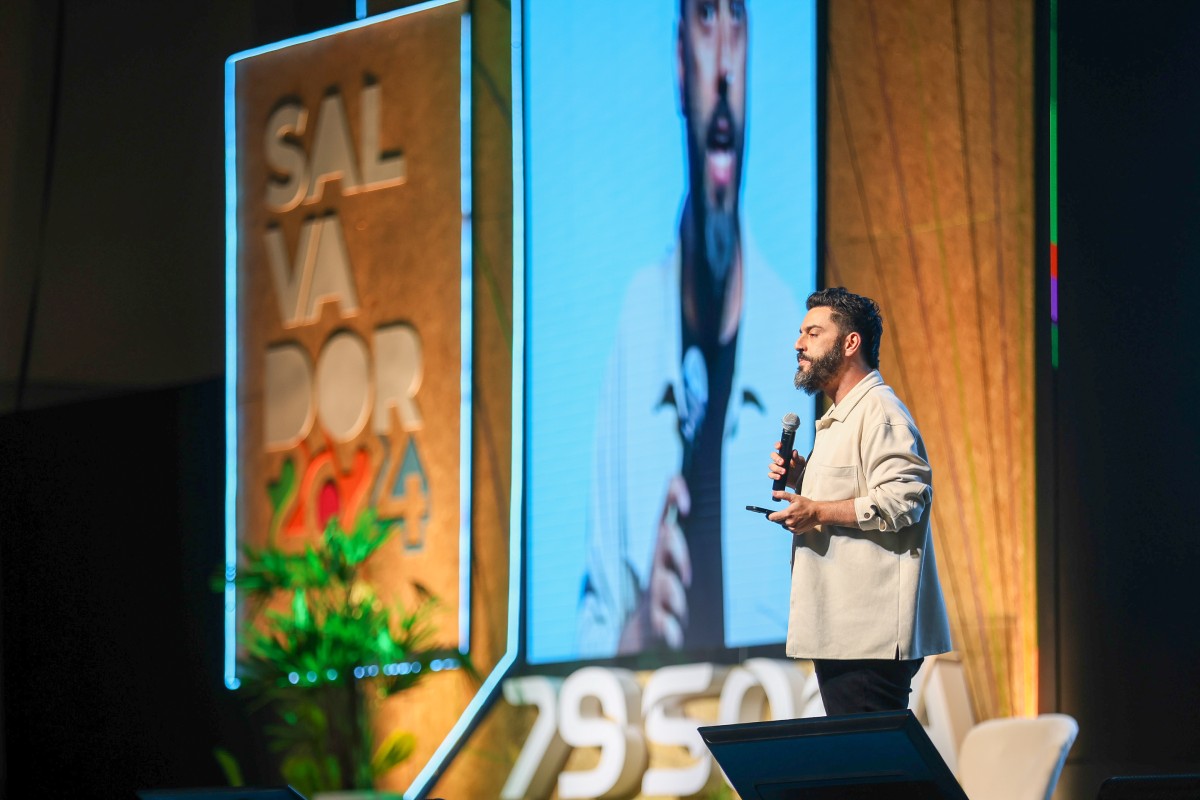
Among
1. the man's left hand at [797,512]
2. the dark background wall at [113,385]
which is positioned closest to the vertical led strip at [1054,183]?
the man's left hand at [797,512]

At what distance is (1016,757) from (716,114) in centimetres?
236

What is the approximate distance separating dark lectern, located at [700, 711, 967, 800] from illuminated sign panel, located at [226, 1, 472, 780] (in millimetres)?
3345

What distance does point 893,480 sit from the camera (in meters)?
2.78

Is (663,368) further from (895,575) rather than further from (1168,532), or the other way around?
(895,575)

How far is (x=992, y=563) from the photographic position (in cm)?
419

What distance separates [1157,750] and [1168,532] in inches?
21.5

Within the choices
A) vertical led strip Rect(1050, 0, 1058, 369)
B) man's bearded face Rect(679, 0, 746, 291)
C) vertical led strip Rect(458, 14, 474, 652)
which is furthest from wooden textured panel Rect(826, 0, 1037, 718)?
vertical led strip Rect(458, 14, 474, 652)

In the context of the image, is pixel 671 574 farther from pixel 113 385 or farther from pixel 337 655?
pixel 113 385

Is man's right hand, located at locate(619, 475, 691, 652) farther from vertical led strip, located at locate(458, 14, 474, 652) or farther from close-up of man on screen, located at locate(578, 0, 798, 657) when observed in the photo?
vertical led strip, located at locate(458, 14, 474, 652)

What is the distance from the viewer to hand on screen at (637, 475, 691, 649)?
489 cm

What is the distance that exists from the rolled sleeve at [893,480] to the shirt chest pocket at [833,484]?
0.03 metres

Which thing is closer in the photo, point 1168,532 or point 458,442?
point 1168,532

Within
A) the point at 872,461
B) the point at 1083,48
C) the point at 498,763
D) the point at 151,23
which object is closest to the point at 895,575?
the point at 872,461

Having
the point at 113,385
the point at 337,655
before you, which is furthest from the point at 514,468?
the point at 113,385
